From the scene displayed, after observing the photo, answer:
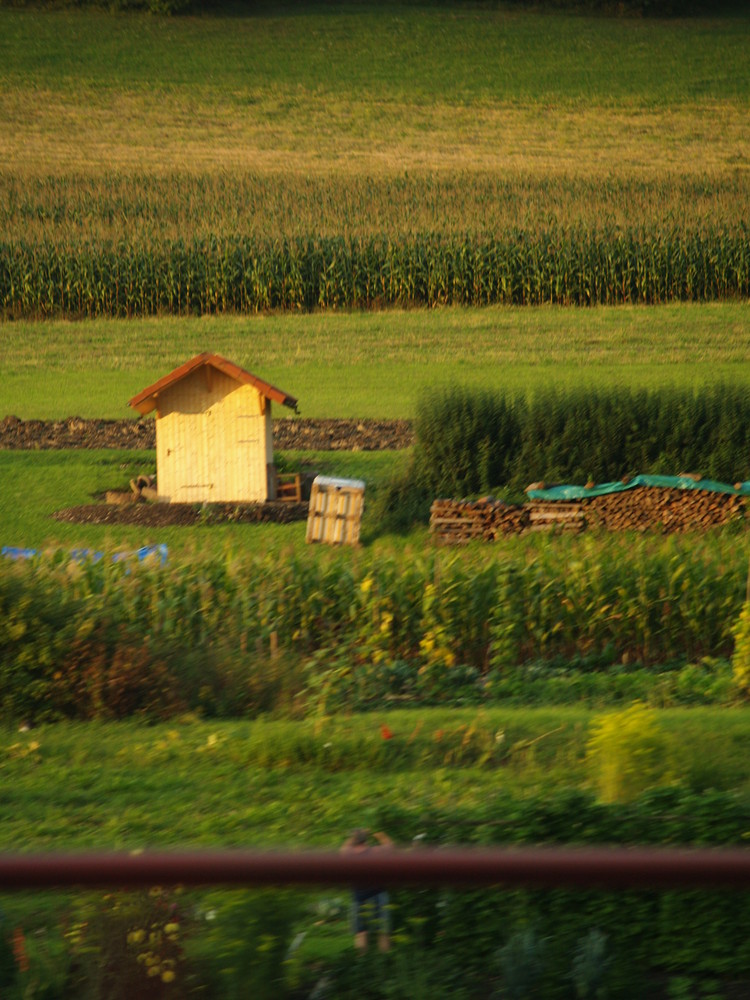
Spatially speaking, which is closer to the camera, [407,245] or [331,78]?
[407,245]

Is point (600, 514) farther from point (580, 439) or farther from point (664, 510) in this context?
point (580, 439)

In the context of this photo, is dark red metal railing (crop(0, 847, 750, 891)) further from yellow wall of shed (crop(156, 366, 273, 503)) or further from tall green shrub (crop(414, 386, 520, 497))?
tall green shrub (crop(414, 386, 520, 497))

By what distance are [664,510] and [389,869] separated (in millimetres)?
Answer: 16817

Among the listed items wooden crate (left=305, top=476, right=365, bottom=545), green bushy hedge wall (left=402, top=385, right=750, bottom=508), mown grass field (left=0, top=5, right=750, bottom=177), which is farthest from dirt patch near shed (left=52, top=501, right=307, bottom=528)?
mown grass field (left=0, top=5, right=750, bottom=177)

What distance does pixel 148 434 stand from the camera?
26.5 m

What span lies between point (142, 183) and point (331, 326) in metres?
20.2

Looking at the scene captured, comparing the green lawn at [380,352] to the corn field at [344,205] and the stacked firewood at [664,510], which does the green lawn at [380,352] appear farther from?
the stacked firewood at [664,510]

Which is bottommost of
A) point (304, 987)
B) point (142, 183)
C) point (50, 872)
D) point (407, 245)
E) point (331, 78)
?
point (304, 987)

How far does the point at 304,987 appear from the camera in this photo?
4.48 metres

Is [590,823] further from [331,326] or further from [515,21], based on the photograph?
[515,21]

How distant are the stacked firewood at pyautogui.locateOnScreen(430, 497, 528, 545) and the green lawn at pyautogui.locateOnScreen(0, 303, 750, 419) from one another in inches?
380

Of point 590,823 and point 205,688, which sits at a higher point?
point 590,823

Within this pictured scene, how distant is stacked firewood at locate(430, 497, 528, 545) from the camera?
1897cm

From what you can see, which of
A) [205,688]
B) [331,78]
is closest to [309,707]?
[205,688]
